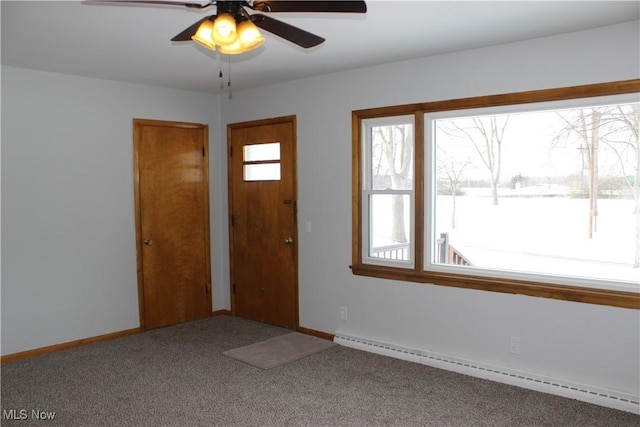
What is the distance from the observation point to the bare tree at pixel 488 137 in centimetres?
386

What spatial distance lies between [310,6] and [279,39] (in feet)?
4.66

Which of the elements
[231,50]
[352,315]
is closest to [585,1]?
[231,50]

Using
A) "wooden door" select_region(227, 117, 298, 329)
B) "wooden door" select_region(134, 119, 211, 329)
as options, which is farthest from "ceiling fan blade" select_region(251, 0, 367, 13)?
"wooden door" select_region(134, 119, 211, 329)

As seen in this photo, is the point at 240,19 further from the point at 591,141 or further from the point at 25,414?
the point at 25,414

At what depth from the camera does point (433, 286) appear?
4.15 metres

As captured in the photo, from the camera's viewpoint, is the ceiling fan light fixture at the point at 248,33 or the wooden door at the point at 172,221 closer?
the ceiling fan light fixture at the point at 248,33

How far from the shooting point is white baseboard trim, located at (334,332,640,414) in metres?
3.30

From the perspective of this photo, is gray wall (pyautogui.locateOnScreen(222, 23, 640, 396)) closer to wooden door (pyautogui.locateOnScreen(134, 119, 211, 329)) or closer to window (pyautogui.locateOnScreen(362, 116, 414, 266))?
window (pyautogui.locateOnScreen(362, 116, 414, 266))

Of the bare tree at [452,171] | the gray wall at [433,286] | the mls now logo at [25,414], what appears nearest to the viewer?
the mls now logo at [25,414]

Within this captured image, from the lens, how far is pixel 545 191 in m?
3.66

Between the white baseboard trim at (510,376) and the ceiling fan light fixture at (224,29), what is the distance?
9.68ft

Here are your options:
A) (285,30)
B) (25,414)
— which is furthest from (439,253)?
(25,414)

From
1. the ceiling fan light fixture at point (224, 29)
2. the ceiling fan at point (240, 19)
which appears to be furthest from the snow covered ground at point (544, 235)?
the ceiling fan light fixture at point (224, 29)

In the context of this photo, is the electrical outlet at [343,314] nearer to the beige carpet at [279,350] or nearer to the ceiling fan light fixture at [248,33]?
the beige carpet at [279,350]
